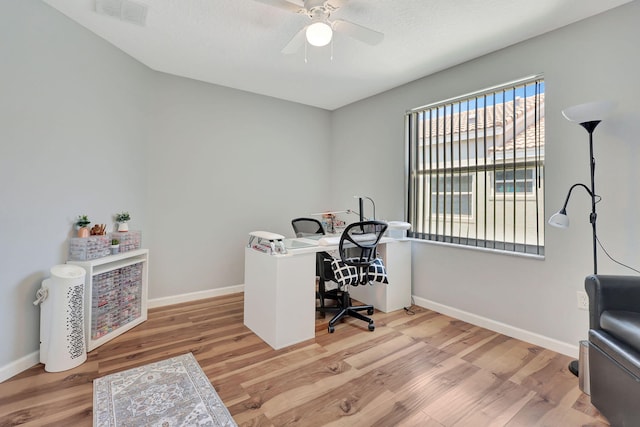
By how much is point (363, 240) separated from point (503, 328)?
1.45 meters

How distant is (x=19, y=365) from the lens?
6.47ft

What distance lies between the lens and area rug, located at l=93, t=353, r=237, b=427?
1.56 metres

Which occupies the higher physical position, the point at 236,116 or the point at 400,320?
the point at 236,116

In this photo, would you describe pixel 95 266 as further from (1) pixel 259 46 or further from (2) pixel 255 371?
(1) pixel 259 46

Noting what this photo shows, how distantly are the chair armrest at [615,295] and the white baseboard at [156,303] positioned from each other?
10.8 feet

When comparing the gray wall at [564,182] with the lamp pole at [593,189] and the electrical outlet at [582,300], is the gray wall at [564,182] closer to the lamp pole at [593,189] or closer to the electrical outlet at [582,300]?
the electrical outlet at [582,300]

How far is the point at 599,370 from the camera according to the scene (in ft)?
5.18

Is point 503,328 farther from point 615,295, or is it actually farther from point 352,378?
point 352,378

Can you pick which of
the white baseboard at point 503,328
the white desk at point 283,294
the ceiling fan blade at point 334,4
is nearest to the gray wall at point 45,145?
the white desk at point 283,294

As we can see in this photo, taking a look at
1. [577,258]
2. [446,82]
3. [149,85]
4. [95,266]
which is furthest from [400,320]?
[149,85]

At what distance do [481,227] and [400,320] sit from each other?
1.17 meters

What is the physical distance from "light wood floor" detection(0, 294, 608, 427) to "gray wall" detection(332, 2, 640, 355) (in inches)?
12.3

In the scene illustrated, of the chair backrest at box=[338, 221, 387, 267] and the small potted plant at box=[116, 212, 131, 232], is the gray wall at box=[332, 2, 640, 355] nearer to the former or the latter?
the chair backrest at box=[338, 221, 387, 267]

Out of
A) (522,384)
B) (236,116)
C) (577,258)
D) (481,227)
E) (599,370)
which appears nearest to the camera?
(599,370)
